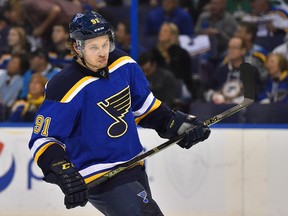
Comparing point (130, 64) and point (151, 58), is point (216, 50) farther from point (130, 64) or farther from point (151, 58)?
point (130, 64)

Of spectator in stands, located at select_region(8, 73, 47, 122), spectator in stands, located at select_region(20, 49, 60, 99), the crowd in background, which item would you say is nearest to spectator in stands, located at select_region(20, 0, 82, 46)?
the crowd in background

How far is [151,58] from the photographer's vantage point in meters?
6.34

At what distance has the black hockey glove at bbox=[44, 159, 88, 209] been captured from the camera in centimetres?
334

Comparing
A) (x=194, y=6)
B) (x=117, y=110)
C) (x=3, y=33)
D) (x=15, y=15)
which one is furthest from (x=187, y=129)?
(x=15, y=15)

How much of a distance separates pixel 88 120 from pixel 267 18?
3.29m

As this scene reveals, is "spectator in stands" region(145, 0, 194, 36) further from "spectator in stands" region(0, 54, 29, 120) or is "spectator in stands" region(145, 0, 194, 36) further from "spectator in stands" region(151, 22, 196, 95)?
"spectator in stands" region(0, 54, 29, 120)

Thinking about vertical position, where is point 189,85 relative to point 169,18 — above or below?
below

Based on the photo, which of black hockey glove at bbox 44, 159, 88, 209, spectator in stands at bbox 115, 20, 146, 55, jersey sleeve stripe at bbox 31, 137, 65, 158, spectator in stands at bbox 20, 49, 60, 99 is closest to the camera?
black hockey glove at bbox 44, 159, 88, 209

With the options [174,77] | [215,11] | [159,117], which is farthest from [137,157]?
[215,11]

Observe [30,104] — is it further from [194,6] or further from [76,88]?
[76,88]

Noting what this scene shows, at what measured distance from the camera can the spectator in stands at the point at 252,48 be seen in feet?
20.1

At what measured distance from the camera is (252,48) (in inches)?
246

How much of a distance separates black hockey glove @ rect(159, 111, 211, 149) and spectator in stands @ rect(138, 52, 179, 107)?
2205 millimetres

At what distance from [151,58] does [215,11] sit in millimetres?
714
